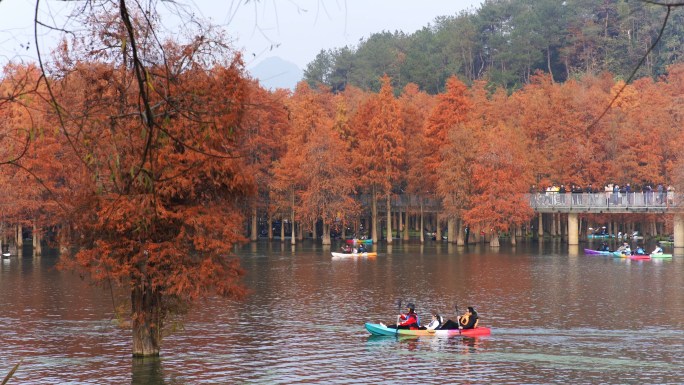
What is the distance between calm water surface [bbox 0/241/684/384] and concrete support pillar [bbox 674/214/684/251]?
18803mm

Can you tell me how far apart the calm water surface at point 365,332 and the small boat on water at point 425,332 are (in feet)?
1.30

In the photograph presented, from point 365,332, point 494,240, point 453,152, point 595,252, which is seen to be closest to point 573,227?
point 494,240

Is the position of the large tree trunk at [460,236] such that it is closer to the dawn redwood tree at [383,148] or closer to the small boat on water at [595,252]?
the dawn redwood tree at [383,148]

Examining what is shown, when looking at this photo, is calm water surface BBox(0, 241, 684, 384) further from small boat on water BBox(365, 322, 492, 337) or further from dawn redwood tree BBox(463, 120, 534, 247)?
dawn redwood tree BBox(463, 120, 534, 247)

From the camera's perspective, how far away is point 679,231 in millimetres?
77875

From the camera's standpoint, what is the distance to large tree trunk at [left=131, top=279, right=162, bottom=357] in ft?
79.0

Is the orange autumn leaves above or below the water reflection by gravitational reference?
above

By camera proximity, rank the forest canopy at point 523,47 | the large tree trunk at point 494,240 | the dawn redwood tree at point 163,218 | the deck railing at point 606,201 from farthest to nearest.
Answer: the forest canopy at point 523,47 → the large tree trunk at point 494,240 → the deck railing at point 606,201 → the dawn redwood tree at point 163,218

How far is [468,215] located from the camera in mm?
85062

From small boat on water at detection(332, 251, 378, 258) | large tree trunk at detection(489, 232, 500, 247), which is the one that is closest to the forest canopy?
large tree trunk at detection(489, 232, 500, 247)

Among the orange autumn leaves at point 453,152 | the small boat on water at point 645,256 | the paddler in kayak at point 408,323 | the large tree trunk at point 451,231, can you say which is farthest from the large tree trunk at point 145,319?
the large tree trunk at point 451,231

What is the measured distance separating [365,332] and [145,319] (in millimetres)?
10460

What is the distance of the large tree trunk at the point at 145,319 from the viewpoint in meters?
24.1

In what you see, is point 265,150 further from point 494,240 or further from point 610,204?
point 610,204
